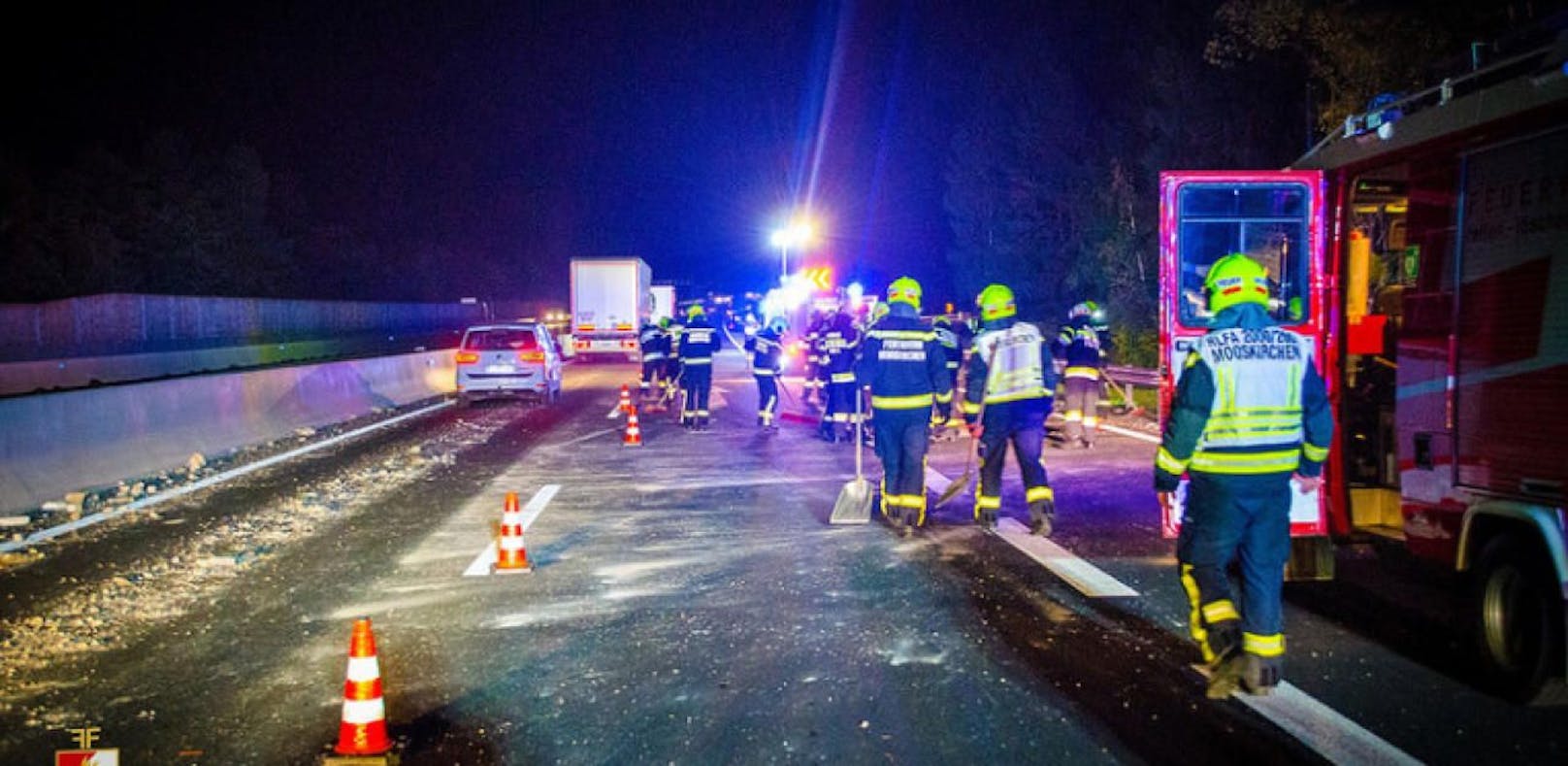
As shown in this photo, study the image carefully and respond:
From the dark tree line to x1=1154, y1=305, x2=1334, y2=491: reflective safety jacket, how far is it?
7.58 feet

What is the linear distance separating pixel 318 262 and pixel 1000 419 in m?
69.8

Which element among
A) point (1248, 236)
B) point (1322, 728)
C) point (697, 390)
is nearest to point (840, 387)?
point (697, 390)

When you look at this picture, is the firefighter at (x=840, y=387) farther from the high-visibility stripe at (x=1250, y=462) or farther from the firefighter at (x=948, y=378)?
the high-visibility stripe at (x=1250, y=462)

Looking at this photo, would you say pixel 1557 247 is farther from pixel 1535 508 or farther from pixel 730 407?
pixel 730 407

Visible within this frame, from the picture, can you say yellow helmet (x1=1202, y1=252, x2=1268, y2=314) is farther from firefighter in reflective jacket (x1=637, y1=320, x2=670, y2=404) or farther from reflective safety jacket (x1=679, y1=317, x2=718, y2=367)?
firefighter in reflective jacket (x1=637, y1=320, x2=670, y2=404)

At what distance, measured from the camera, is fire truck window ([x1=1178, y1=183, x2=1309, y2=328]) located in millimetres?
7012

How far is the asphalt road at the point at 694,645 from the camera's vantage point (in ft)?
16.1

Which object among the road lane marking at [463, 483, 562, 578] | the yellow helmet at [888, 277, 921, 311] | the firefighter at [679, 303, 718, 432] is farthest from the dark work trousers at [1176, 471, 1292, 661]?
the firefighter at [679, 303, 718, 432]

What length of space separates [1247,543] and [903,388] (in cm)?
404

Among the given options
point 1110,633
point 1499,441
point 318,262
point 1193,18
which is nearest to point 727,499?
point 1110,633

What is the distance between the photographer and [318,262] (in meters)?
72.1

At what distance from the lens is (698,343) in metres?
16.6

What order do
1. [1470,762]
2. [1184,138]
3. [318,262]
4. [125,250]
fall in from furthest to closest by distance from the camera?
[318,262]
[125,250]
[1184,138]
[1470,762]

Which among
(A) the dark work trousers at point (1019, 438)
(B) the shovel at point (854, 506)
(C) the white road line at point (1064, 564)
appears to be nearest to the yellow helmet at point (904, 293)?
(A) the dark work trousers at point (1019, 438)
